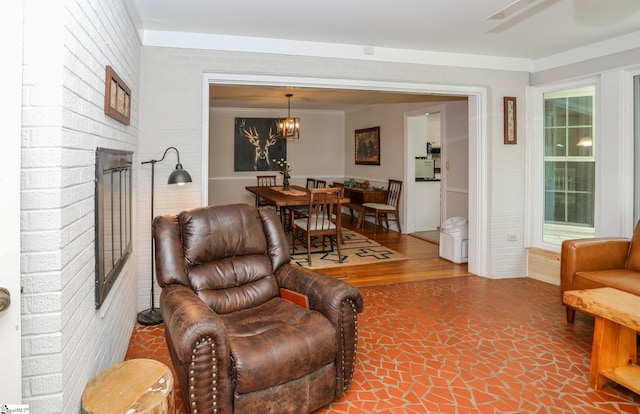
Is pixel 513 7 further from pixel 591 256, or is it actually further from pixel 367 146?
pixel 367 146

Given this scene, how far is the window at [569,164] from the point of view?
436 centimetres

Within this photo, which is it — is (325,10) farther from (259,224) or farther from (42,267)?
(42,267)

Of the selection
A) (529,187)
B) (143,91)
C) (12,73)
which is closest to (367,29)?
(143,91)

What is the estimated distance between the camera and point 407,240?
270 inches

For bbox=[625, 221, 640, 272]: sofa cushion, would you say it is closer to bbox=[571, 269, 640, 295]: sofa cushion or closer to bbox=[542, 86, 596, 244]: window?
bbox=[571, 269, 640, 295]: sofa cushion

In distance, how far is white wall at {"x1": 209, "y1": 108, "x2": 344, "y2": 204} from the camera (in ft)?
29.7

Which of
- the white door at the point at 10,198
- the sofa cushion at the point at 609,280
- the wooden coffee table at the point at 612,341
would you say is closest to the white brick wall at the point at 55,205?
the white door at the point at 10,198

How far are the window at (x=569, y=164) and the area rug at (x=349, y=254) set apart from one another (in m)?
1.90

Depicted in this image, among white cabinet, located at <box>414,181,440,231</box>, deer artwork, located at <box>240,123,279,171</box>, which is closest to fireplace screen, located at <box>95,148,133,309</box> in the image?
white cabinet, located at <box>414,181,440,231</box>

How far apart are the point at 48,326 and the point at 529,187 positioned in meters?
4.85

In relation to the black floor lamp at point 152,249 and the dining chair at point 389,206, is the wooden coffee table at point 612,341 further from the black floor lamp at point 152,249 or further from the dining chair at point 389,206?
A: the dining chair at point 389,206

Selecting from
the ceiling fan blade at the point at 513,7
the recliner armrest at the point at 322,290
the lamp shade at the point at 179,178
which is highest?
the ceiling fan blade at the point at 513,7

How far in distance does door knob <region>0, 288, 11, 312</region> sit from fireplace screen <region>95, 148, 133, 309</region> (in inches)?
23.6

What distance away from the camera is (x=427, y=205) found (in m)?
7.75
